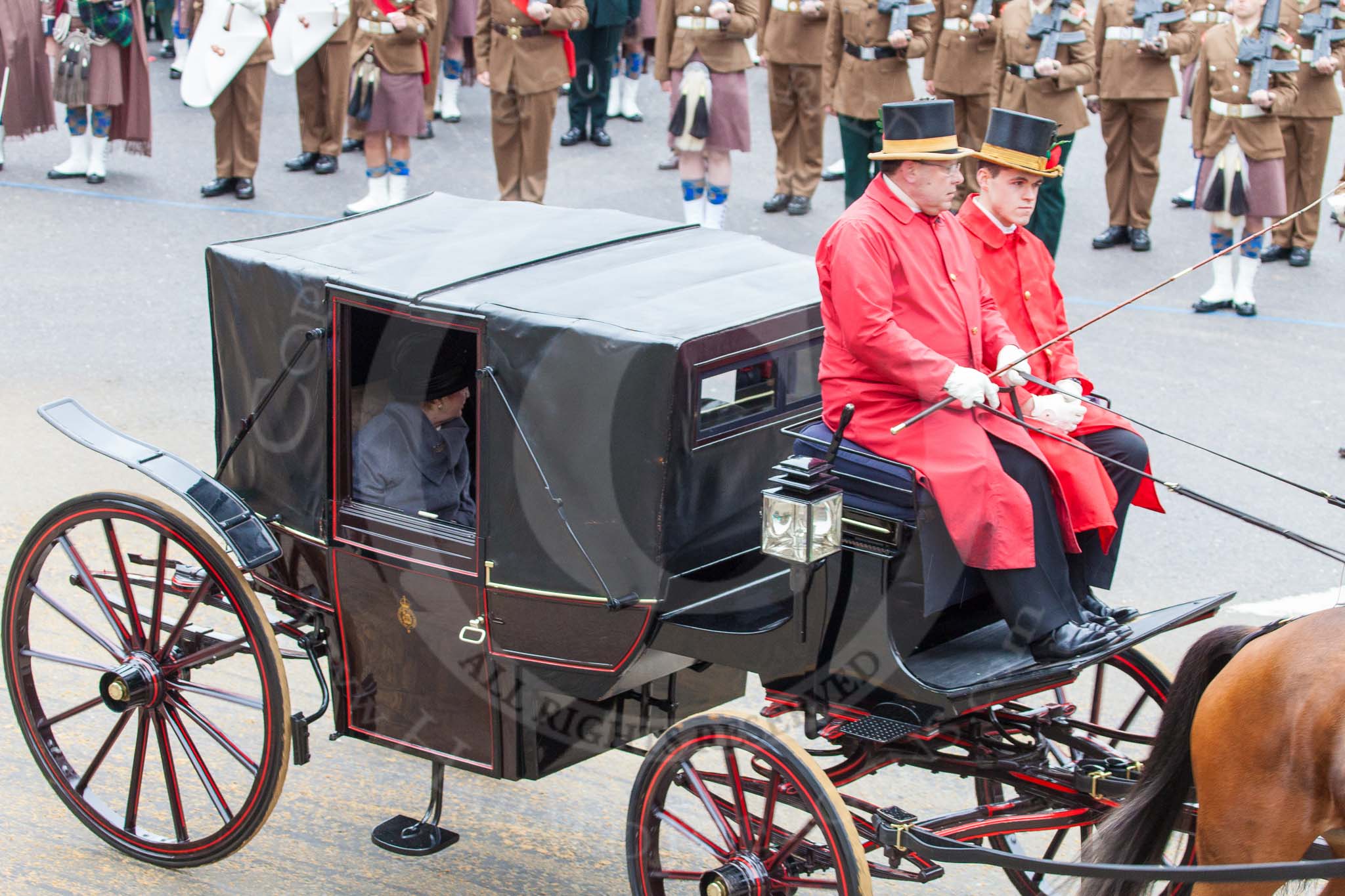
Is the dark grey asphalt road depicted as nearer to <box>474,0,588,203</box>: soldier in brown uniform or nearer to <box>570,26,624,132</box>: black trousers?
<box>570,26,624,132</box>: black trousers

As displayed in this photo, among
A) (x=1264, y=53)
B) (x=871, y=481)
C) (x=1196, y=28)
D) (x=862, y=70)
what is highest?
(x=1196, y=28)

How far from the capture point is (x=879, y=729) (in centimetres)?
388

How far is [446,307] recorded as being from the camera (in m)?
4.17

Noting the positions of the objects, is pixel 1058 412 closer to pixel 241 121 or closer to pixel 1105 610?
pixel 1105 610

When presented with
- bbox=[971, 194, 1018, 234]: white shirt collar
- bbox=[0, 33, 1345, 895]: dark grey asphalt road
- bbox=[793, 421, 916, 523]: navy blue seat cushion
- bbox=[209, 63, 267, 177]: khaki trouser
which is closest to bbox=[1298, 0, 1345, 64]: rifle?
bbox=[0, 33, 1345, 895]: dark grey asphalt road

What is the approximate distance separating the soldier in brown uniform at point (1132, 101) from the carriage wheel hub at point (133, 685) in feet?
26.9

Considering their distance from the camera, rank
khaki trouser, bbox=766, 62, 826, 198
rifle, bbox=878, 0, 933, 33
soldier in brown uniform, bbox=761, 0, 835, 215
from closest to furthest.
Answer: rifle, bbox=878, 0, 933, 33 < soldier in brown uniform, bbox=761, 0, 835, 215 < khaki trouser, bbox=766, 62, 826, 198

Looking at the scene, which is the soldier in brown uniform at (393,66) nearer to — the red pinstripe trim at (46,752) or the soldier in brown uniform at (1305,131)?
the soldier in brown uniform at (1305,131)

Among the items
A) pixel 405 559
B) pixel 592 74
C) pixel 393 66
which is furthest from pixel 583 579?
pixel 592 74

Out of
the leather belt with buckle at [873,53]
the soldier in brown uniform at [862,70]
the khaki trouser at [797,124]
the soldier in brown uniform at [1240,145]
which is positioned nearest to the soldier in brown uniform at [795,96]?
the khaki trouser at [797,124]

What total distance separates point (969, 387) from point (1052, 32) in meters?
7.28

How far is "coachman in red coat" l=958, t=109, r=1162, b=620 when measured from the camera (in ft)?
13.6

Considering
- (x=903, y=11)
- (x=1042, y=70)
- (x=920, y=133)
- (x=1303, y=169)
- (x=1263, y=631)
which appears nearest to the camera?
(x=1263, y=631)

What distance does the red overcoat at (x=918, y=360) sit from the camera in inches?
154
